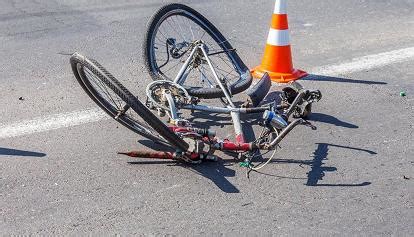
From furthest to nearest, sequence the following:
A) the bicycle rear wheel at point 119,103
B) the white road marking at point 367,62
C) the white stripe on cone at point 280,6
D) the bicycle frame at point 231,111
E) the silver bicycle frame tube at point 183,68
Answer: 1. the white road marking at point 367,62
2. the white stripe on cone at point 280,6
3. the silver bicycle frame tube at point 183,68
4. the bicycle frame at point 231,111
5. the bicycle rear wheel at point 119,103

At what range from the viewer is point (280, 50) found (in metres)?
6.66

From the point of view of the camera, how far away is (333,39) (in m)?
7.95

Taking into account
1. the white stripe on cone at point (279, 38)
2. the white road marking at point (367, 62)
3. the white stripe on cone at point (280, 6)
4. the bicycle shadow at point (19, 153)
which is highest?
the white stripe on cone at point (280, 6)

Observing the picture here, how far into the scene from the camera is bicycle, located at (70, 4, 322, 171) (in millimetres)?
4656

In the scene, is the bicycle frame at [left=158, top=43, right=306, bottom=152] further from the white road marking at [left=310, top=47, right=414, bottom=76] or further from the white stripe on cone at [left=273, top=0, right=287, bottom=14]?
the white road marking at [left=310, top=47, right=414, bottom=76]

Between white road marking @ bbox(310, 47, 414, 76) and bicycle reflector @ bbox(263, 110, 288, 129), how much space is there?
6.92ft

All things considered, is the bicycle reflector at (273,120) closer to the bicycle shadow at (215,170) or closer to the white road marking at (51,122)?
the bicycle shadow at (215,170)

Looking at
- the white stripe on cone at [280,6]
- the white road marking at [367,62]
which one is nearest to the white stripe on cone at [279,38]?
the white stripe on cone at [280,6]

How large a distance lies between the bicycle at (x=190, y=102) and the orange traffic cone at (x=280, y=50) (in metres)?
0.43

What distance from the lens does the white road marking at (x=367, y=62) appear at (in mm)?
6906

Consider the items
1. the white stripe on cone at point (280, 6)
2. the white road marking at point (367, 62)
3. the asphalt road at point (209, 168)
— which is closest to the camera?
the asphalt road at point (209, 168)

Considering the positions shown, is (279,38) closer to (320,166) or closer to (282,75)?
(282,75)

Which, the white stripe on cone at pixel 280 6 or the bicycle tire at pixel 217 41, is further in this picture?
the white stripe on cone at pixel 280 6

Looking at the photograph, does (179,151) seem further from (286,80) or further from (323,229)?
(286,80)
